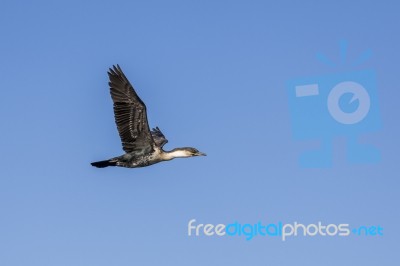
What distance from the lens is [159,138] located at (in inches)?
1367

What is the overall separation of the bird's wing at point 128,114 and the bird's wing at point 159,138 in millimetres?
2664

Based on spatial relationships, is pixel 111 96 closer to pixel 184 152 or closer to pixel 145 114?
pixel 145 114

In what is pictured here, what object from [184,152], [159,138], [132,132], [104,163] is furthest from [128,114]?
[159,138]

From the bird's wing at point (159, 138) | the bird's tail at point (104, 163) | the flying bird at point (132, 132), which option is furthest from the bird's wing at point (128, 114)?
the bird's wing at point (159, 138)

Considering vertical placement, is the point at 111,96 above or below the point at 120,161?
above

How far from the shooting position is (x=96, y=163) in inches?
1192

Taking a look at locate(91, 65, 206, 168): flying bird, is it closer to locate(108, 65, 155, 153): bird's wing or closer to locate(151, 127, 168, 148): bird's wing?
locate(108, 65, 155, 153): bird's wing

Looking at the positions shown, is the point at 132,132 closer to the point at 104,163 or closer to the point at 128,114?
the point at 128,114

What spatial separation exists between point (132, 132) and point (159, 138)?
156 inches

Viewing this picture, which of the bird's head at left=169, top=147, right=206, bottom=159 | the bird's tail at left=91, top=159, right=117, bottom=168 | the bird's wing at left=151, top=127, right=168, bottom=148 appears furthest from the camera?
the bird's wing at left=151, top=127, right=168, bottom=148

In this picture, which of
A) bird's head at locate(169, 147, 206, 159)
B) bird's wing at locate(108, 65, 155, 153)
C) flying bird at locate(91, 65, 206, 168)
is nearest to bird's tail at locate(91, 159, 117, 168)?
flying bird at locate(91, 65, 206, 168)

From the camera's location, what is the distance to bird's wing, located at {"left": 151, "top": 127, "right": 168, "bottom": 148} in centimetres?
3406

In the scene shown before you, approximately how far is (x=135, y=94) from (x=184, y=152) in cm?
274

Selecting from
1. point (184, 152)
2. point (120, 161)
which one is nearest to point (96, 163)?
point (120, 161)
